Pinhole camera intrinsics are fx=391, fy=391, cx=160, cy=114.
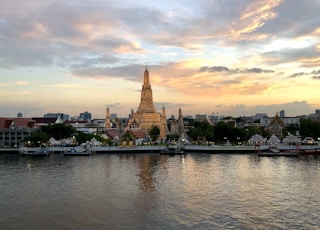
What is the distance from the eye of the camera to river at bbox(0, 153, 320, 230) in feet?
60.3

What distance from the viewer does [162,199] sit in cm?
2302

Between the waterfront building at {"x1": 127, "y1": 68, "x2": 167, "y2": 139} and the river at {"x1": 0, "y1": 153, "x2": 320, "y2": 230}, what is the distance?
48.8 metres

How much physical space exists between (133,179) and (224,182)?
279 inches

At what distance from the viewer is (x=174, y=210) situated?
20.4 m

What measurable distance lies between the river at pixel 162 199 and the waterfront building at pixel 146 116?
48.8 meters

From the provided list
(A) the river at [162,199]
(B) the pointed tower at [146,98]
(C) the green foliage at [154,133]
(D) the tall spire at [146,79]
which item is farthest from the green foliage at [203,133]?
(A) the river at [162,199]

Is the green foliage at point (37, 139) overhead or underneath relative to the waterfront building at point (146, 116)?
underneath

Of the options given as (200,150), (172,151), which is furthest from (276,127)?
(172,151)

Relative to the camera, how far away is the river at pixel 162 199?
723 inches

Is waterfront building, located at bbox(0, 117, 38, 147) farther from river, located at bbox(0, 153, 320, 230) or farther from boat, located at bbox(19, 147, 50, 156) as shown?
river, located at bbox(0, 153, 320, 230)

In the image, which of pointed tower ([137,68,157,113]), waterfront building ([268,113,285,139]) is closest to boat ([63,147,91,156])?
pointed tower ([137,68,157,113])

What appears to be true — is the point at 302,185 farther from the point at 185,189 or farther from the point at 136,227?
the point at 136,227

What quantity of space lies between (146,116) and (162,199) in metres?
64.0

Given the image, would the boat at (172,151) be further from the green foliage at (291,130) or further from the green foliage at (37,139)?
the green foliage at (291,130)
